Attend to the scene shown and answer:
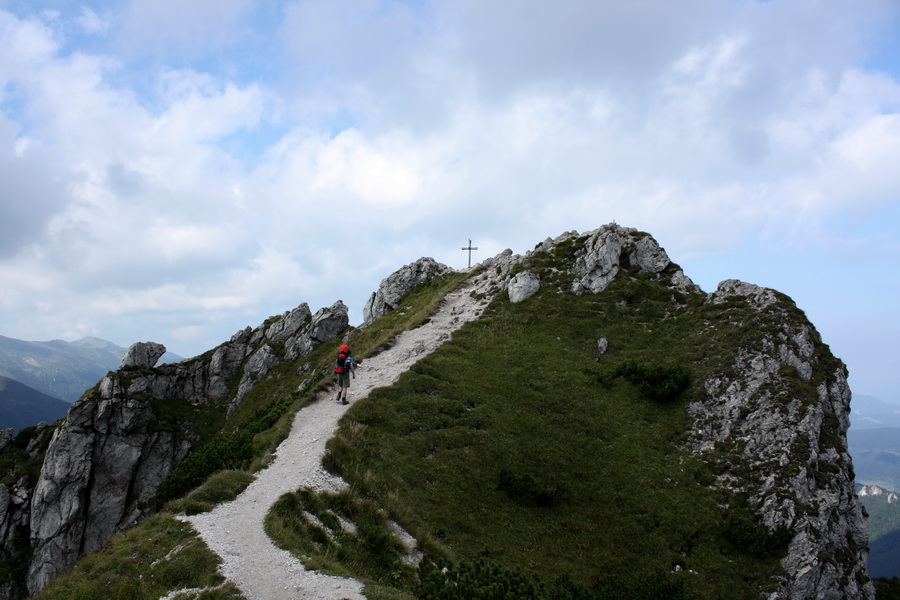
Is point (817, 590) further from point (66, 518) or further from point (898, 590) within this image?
point (66, 518)

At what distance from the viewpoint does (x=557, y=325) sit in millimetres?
48406

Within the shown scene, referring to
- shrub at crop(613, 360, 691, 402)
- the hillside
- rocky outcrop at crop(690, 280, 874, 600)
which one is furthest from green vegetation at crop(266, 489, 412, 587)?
shrub at crop(613, 360, 691, 402)

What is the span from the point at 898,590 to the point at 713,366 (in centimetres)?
2274

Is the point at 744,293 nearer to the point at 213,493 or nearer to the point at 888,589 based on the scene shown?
the point at 888,589

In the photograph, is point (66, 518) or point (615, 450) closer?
point (615, 450)

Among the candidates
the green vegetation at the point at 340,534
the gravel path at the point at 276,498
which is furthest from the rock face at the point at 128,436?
the green vegetation at the point at 340,534

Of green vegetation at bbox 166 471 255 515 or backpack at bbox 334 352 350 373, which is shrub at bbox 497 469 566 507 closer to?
backpack at bbox 334 352 350 373

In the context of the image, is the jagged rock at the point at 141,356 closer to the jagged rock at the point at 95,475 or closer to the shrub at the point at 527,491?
the jagged rock at the point at 95,475

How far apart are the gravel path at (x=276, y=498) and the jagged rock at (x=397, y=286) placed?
82.3 ft

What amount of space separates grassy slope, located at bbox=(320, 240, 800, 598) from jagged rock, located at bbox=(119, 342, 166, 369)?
45482mm

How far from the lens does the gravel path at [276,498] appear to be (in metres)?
15.3

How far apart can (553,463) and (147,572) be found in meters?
22.7

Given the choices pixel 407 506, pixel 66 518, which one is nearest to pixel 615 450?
pixel 407 506

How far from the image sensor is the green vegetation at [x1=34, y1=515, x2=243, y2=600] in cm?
1502
